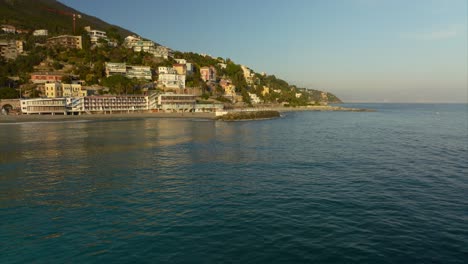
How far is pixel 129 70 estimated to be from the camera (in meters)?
156

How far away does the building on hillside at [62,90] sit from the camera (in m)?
122

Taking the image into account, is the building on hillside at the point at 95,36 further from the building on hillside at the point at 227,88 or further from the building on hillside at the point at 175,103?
the building on hillside at the point at 175,103

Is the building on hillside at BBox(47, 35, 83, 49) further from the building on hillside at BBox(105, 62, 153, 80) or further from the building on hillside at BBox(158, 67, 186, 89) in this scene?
the building on hillside at BBox(158, 67, 186, 89)

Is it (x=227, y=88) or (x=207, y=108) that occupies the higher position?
(x=227, y=88)

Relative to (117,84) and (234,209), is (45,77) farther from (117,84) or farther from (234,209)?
(234,209)

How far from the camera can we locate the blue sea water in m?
13.5

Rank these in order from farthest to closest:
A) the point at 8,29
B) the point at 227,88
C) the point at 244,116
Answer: the point at 227,88 < the point at 8,29 < the point at 244,116

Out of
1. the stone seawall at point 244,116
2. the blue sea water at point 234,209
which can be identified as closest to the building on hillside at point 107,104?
the stone seawall at point 244,116

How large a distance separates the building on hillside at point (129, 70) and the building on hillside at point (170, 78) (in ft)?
21.9

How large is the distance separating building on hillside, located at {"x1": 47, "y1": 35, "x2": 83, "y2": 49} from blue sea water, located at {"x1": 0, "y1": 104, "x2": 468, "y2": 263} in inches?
6161

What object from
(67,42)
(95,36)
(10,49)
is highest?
(95,36)

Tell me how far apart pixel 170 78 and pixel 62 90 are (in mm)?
52315

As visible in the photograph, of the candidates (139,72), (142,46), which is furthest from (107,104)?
(142,46)

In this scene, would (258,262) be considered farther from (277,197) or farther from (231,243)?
(277,197)
